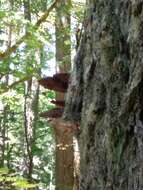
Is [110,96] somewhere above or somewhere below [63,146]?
above

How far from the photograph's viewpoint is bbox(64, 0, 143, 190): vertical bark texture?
1460 millimetres

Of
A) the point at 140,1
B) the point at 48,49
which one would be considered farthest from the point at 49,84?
the point at 48,49

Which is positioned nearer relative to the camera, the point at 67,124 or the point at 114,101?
the point at 114,101

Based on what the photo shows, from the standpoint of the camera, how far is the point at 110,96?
5.42ft

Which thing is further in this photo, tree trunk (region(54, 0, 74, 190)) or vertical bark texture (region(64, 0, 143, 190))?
tree trunk (region(54, 0, 74, 190))

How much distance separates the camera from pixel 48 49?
444 inches

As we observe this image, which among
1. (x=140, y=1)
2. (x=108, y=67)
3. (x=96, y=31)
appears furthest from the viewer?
(x=96, y=31)

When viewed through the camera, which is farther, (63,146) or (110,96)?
(63,146)

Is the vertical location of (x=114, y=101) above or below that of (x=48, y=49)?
below

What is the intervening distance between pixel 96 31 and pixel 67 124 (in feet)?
1.49

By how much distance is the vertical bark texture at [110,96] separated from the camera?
146 cm

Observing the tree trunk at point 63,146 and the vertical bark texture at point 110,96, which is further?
the tree trunk at point 63,146

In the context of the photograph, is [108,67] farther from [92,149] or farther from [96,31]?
[92,149]

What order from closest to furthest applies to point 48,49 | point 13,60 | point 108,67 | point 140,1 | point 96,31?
1. point 140,1
2. point 108,67
3. point 96,31
4. point 13,60
5. point 48,49
